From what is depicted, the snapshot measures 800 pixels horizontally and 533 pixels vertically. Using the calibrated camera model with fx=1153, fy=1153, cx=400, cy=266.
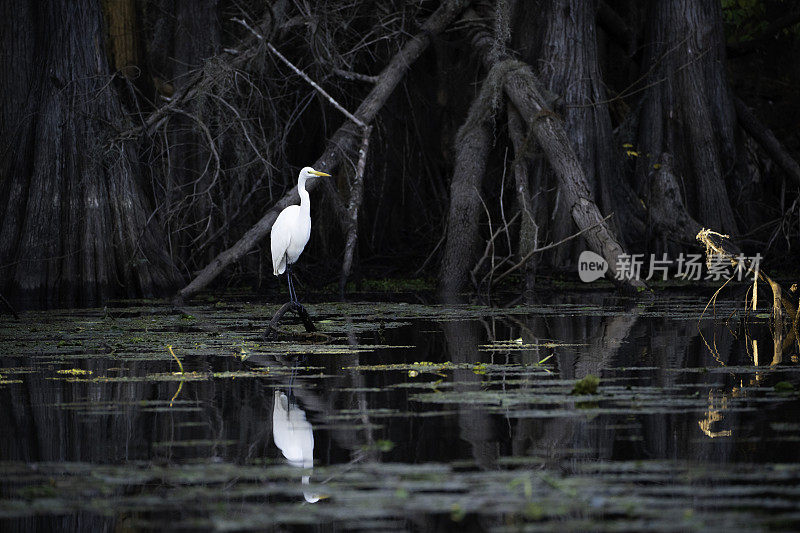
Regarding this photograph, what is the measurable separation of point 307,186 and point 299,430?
30.1ft

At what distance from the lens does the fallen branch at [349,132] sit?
41.8 ft

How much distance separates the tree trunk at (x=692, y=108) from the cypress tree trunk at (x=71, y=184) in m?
6.76

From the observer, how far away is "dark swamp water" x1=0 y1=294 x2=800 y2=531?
11.4 ft

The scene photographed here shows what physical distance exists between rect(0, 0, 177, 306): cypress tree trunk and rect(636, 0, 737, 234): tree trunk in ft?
22.2

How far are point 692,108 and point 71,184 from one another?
8055 millimetres

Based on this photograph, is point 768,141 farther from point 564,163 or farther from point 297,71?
point 297,71

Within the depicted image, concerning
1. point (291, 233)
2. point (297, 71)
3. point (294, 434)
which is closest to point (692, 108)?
point (297, 71)

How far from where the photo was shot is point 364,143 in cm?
1397

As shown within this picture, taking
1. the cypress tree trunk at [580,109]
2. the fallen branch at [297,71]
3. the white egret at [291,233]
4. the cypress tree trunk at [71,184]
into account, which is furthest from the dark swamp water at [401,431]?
the cypress tree trunk at [580,109]

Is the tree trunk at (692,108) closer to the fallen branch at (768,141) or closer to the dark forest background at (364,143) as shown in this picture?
the dark forest background at (364,143)

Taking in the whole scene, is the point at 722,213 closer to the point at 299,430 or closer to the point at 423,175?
the point at 423,175

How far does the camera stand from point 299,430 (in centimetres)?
480

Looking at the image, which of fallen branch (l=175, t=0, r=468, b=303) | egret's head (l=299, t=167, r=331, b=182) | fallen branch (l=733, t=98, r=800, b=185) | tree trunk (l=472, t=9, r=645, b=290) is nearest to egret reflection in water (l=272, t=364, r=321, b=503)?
egret's head (l=299, t=167, r=331, b=182)

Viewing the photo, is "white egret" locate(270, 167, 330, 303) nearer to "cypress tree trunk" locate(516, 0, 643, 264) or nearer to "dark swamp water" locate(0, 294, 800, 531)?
"dark swamp water" locate(0, 294, 800, 531)
